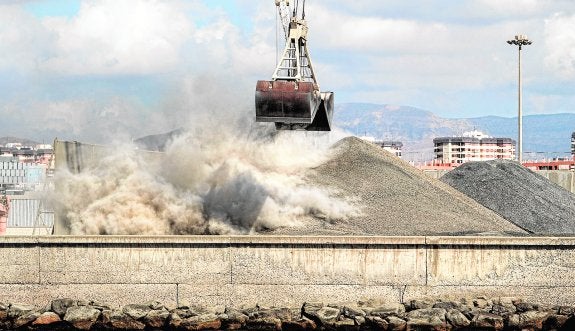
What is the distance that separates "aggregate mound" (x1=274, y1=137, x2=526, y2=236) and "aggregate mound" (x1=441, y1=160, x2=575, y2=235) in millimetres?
3396

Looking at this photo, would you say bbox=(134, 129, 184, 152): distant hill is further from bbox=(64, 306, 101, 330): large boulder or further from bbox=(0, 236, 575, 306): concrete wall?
bbox=(64, 306, 101, 330): large boulder

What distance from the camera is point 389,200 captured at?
29.4 m

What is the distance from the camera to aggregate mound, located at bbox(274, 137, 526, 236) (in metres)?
27.2

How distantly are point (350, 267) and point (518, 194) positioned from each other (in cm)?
1802

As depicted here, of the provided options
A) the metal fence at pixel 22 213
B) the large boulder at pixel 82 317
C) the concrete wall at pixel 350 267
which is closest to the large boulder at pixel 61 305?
the large boulder at pixel 82 317

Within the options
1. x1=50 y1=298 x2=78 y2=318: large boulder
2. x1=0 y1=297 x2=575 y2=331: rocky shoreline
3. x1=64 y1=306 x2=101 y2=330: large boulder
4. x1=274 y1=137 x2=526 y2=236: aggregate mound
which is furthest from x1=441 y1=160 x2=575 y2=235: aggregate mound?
x1=50 y1=298 x2=78 y2=318: large boulder

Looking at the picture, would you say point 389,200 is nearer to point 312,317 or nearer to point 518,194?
point 312,317

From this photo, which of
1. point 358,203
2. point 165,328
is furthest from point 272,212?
point 165,328

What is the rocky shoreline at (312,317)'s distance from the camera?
68.6 ft

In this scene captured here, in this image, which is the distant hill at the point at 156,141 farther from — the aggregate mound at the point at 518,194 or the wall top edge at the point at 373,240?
the aggregate mound at the point at 518,194

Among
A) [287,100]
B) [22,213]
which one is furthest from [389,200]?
[22,213]

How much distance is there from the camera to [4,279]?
71.6ft

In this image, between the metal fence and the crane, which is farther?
the metal fence

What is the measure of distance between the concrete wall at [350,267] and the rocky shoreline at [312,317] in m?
0.26
